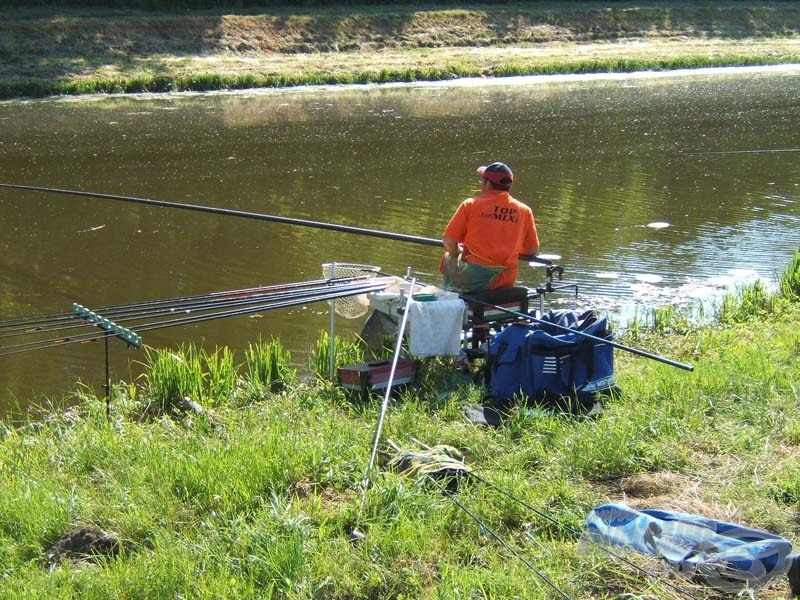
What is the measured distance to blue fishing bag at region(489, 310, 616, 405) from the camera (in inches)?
233

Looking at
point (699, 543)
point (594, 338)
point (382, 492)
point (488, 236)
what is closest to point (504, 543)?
point (382, 492)

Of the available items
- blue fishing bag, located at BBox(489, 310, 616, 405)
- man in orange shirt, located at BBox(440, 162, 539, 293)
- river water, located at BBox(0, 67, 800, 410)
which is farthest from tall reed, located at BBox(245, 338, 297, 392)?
blue fishing bag, located at BBox(489, 310, 616, 405)

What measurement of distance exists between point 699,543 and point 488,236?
11.2ft

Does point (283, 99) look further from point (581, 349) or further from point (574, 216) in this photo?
point (581, 349)

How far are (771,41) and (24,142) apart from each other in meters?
30.5

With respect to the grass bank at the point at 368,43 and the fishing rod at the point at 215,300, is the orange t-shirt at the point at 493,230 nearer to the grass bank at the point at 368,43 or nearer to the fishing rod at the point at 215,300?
the fishing rod at the point at 215,300

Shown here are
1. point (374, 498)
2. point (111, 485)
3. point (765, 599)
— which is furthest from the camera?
point (111, 485)

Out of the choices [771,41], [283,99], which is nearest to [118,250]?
[283,99]

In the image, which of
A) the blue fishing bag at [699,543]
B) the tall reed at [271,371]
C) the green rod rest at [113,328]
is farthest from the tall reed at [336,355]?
the blue fishing bag at [699,543]

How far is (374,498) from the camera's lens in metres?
4.43

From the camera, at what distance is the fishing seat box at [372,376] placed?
639cm

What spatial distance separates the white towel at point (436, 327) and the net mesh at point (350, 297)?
84cm

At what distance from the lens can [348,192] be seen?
15352mm

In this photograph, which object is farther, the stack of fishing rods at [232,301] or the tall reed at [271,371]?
the tall reed at [271,371]
